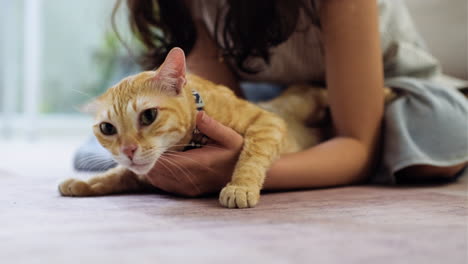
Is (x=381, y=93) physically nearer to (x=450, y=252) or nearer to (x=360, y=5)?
(x=360, y=5)

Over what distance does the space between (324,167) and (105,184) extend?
21.4 inches

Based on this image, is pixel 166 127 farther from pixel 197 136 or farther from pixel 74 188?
pixel 74 188

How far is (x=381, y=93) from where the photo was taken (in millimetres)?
1363

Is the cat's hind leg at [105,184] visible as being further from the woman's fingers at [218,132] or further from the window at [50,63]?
the window at [50,63]

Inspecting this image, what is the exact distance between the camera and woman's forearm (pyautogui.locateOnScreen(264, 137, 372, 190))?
1.17 meters

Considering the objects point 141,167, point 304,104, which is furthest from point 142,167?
point 304,104

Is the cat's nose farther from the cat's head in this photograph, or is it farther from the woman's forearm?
the woman's forearm

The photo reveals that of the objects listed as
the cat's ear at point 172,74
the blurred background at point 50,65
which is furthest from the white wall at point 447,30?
the blurred background at point 50,65

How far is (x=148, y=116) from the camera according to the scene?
97 centimetres

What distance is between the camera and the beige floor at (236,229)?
605 mm

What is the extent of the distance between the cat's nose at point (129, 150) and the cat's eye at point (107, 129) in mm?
75

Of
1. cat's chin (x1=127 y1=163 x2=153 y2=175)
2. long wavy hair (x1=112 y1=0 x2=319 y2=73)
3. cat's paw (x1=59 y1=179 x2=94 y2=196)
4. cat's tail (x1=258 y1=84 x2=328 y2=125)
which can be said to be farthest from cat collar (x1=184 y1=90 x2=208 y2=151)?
cat's tail (x1=258 y1=84 x2=328 y2=125)

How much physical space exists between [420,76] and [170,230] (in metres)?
1.20

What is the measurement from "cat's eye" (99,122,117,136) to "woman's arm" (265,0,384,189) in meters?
0.49
